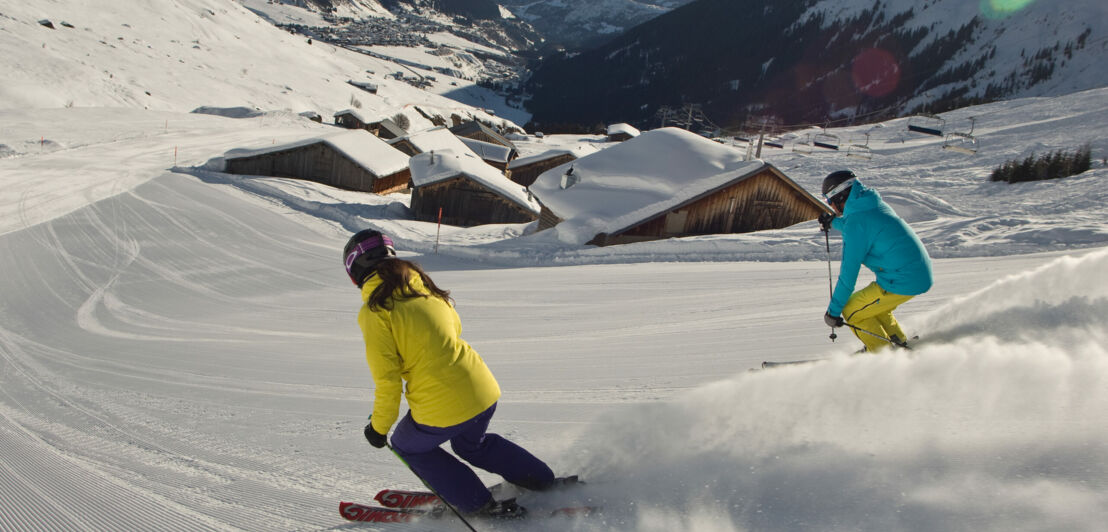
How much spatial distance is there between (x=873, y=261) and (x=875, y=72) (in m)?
129

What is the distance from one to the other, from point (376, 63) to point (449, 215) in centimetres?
12993

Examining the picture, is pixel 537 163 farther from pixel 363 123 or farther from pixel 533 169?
pixel 363 123

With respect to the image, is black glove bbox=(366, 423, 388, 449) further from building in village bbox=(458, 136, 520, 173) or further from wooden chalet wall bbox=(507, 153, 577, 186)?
building in village bbox=(458, 136, 520, 173)

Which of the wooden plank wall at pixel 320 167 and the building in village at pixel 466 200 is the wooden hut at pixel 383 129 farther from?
the building in village at pixel 466 200

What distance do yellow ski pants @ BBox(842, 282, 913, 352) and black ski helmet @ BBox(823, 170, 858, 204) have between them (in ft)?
2.62

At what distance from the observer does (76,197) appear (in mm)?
21516

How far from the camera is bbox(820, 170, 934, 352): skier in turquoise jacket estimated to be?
15.8ft

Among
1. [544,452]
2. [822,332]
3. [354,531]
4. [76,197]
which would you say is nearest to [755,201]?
[822,332]

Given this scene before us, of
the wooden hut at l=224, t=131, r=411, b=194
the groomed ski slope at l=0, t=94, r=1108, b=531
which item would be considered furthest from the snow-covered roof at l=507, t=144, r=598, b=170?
the groomed ski slope at l=0, t=94, r=1108, b=531

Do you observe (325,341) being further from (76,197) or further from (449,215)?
(449,215)

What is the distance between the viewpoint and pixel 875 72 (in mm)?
113312

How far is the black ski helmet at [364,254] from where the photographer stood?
311cm

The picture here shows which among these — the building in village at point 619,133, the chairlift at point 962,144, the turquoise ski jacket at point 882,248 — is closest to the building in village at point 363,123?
the building in village at point 619,133

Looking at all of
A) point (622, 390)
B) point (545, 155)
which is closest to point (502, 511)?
point (622, 390)
